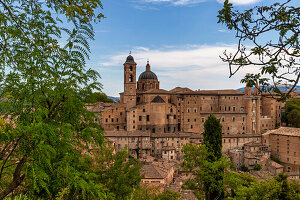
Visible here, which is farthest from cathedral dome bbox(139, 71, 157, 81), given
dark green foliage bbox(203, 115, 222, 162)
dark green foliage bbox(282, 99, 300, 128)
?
dark green foliage bbox(203, 115, 222, 162)

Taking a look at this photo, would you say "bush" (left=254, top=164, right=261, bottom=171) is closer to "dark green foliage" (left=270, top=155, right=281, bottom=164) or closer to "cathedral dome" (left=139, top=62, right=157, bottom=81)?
"dark green foliage" (left=270, top=155, right=281, bottom=164)

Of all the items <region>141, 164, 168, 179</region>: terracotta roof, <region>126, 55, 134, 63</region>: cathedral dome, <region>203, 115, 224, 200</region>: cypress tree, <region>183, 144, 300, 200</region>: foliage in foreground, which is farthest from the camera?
<region>126, 55, 134, 63</region>: cathedral dome

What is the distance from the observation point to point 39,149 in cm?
376

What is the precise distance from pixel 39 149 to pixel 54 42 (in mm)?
2254

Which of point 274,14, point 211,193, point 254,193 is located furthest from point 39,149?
point 211,193

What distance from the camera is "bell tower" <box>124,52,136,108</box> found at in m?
48.9

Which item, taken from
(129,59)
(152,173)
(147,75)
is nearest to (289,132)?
(152,173)

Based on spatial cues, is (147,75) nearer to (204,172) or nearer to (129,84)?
(129,84)

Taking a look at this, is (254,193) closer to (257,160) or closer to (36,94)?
(36,94)

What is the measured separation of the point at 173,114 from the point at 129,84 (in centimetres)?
1112

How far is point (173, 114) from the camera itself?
49906mm

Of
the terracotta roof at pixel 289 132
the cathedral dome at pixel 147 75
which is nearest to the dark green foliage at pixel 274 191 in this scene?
the terracotta roof at pixel 289 132

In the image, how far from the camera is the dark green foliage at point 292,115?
56213 mm

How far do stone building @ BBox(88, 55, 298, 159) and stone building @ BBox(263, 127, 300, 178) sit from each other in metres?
2.90
